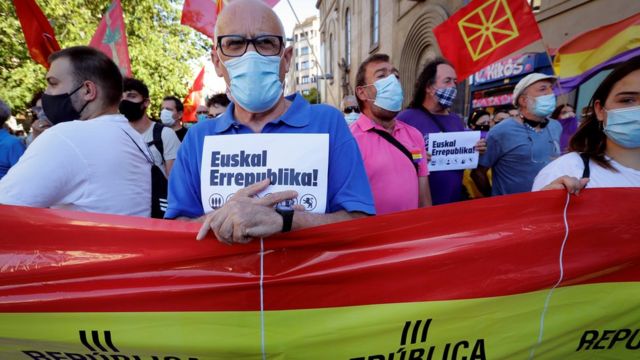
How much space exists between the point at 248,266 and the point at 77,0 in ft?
39.6

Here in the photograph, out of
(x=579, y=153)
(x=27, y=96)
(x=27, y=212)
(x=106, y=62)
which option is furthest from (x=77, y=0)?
(x=579, y=153)

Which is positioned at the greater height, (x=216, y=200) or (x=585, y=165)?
(x=585, y=165)

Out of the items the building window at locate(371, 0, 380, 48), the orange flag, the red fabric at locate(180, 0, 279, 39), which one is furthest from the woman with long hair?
the building window at locate(371, 0, 380, 48)

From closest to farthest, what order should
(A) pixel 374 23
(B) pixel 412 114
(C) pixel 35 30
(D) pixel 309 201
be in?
(D) pixel 309 201 → (B) pixel 412 114 → (C) pixel 35 30 → (A) pixel 374 23

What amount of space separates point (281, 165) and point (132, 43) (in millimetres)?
12108

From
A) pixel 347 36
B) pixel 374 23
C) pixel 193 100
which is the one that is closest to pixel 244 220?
pixel 193 100

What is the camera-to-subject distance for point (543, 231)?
1.41 meters

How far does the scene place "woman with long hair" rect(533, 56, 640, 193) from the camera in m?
1.74

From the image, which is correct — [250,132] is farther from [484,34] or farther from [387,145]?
[484,34]

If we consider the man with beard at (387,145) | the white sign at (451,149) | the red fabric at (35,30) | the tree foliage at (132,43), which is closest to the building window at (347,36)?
the tree foliage at (132,43)

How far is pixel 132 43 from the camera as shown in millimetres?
11234

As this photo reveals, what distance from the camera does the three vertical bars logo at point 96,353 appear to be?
1278 millimetres

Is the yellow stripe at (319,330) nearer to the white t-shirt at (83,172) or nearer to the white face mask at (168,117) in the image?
the white t-shirt at (83,172)

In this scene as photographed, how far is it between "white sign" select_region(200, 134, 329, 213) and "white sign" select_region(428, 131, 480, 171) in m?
1.87
